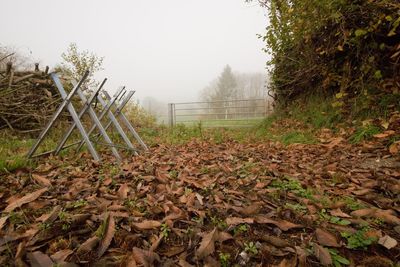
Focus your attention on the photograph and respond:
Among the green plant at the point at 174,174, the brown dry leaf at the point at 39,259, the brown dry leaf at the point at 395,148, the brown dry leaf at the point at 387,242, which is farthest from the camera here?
the brown dry leaf at the point at 395,148

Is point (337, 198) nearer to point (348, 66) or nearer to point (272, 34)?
point (348, 66)

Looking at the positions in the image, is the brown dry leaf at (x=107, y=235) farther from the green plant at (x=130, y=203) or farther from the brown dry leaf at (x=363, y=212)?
the brown dry leaf at (x=363, y=212)

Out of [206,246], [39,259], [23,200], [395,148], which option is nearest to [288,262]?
[206,246]

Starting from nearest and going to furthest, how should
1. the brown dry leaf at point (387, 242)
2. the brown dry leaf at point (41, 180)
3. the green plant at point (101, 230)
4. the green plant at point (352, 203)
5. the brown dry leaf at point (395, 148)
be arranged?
the brown dry leaf at point (387, 242) → the green plant at point (101, 230) → the green plant at point (352, 203) → the brown dry leaf at point (41, 180) → the brown dry leaf at point (395, 148)

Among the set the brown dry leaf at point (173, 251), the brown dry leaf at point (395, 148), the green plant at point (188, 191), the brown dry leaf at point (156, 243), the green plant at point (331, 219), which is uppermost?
the brown dry leaf at point (395, 148)

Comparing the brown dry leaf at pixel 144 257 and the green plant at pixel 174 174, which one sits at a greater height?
the green plant at pixel 174 174

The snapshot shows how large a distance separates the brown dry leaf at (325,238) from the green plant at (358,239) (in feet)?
0.25

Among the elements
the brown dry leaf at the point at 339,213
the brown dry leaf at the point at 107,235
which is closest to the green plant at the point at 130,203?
the brown dry leaf at the point at 107,235

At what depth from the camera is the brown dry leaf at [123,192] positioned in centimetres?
208

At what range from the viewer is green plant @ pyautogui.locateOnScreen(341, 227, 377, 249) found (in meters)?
1.38

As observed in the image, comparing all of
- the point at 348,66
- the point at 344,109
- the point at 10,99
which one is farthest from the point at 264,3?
the point at 10,99

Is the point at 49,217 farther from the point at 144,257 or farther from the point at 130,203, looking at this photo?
the point at 144,257

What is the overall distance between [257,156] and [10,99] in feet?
19.8

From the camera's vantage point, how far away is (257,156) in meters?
3.67
